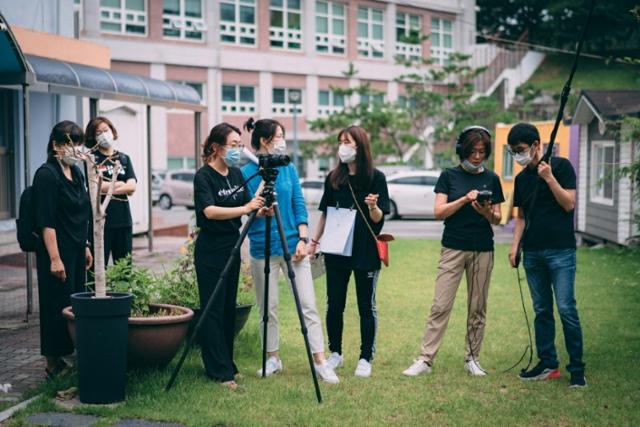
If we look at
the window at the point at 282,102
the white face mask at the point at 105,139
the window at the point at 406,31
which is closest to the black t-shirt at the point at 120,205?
the white face mask at the point at 105,139

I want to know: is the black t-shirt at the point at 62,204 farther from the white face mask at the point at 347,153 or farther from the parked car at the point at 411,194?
the parked car at the point at 411,194

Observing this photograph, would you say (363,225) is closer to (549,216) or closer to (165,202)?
(549,216)

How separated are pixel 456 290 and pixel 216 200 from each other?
2.02m

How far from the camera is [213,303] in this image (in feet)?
21.0

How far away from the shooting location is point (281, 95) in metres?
44.1

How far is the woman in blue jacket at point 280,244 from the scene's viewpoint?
265 inches

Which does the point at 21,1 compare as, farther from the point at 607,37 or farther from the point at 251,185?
the point at 607,37

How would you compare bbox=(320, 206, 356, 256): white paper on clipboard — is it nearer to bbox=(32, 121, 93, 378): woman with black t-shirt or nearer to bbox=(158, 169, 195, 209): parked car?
bbox=(32, 121, 93, 378): woman with black t-shirt

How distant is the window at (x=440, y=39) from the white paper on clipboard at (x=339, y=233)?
43730mm

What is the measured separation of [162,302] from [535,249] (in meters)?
2.91

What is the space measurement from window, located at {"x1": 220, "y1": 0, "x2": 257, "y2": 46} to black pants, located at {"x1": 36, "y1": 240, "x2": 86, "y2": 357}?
3596cm

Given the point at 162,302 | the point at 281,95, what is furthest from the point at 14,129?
the point at 281,95

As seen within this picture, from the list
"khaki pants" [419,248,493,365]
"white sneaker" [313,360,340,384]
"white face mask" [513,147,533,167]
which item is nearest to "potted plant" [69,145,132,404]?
"white sneaker" [313,360,340,384]

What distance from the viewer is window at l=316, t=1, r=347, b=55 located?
45250mm
